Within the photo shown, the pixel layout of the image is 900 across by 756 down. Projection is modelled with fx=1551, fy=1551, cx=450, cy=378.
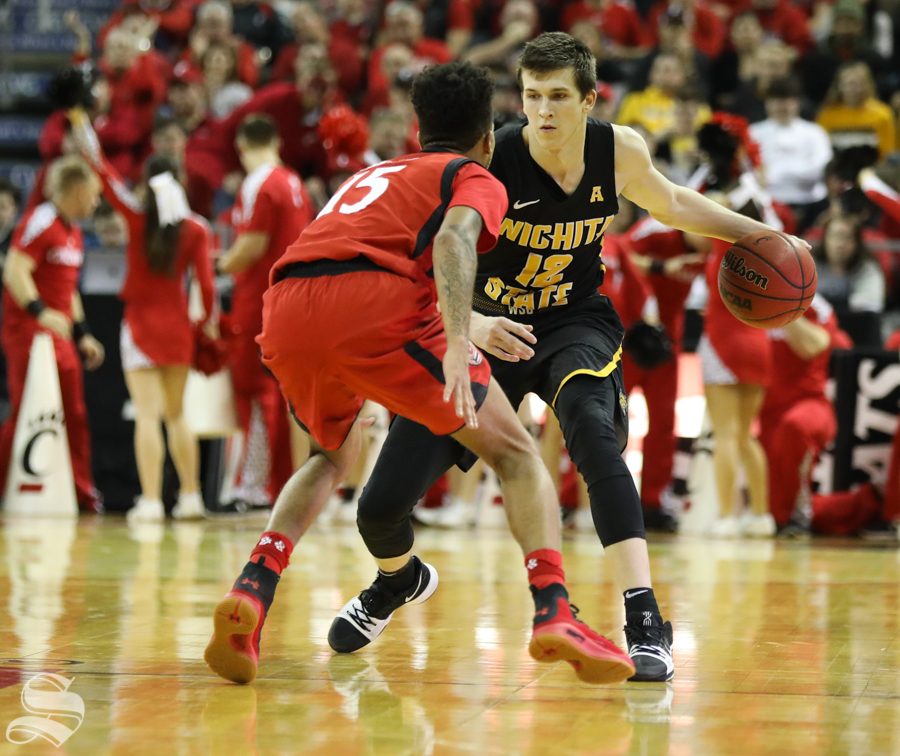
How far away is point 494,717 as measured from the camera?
3824 millimetres

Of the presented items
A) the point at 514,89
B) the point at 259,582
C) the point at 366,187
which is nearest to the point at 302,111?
the point at 514,89

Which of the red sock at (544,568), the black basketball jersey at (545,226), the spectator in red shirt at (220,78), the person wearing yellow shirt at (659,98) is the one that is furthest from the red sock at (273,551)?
the spectator in red shirt at (220,78)

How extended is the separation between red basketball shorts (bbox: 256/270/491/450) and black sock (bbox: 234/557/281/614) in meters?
0.54

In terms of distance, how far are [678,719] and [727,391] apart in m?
6.22

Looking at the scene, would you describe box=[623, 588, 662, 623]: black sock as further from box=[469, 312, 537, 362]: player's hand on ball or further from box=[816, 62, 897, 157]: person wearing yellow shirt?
box=[816, 62, 897, 157]: person wearing yellow shirt

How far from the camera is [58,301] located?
1095 centimetres

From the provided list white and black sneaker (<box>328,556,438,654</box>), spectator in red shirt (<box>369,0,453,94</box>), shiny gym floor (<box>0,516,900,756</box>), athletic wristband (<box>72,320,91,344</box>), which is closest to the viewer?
shiny gym floor (<box>0,516,900,756</box>)

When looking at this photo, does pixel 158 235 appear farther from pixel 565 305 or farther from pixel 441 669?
pixel 441 669

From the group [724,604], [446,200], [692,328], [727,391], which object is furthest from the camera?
[692,328]

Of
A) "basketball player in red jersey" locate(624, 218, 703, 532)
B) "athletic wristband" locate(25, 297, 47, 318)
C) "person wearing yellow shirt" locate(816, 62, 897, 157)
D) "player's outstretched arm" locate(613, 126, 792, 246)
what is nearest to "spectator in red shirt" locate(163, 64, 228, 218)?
"athletic wristband" locate(25, 297, 47, 318)

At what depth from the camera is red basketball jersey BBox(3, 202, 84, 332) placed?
35.5ft

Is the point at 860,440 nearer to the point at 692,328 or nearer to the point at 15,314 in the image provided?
the point at 692,328

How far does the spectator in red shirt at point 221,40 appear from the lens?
1487 cm

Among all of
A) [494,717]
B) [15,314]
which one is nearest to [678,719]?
[494,717]
